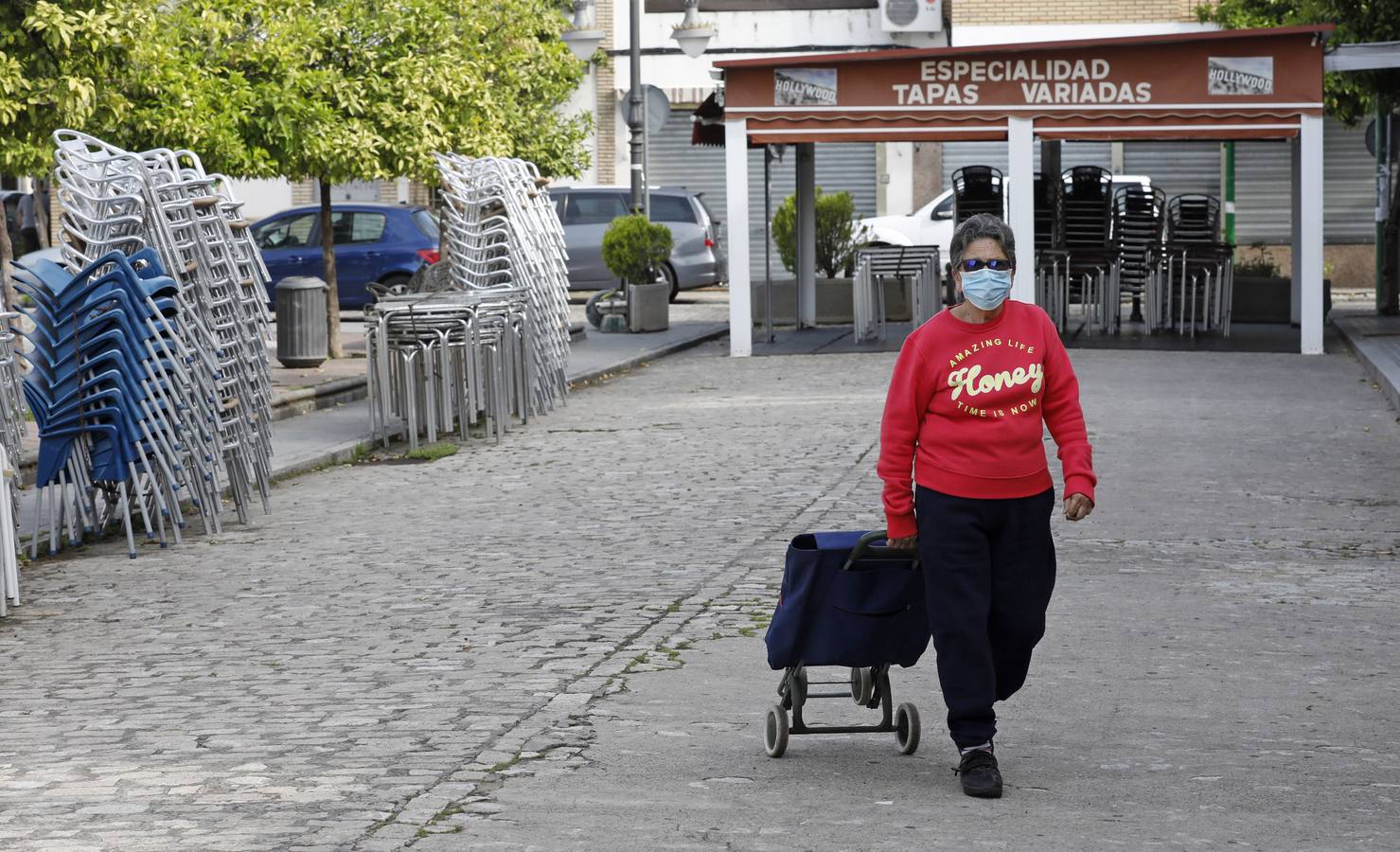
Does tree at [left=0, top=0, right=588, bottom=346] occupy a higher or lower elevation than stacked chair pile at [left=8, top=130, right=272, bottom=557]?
higher

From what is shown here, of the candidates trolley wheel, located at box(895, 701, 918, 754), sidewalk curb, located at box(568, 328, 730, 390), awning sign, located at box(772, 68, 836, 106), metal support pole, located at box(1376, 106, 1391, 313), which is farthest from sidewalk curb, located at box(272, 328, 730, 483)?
metal support pole, located at box(1376, 106, 1391, 313)

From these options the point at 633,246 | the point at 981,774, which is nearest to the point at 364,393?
the point at 633,246

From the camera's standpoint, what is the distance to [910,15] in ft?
128

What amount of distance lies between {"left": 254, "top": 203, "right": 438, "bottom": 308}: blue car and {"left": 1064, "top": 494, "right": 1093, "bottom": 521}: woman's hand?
22206mm

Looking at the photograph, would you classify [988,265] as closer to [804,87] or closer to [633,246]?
[804,87]

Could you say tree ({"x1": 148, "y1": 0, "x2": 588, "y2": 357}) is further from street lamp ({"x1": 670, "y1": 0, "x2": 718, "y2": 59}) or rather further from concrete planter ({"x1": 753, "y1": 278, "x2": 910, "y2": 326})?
concrete planter ({"x1": 753, "y1": 278, "x2": 910, "y2": 326})

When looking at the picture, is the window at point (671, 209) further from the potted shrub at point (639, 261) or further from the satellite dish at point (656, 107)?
the potted shrub at point (639, 261)

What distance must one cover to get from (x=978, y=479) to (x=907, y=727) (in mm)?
863

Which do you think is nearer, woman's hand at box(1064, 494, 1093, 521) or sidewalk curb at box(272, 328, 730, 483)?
woman's hand at box(1064, 494, 1093, 521)

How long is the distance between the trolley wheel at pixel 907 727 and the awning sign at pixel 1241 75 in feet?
54.3

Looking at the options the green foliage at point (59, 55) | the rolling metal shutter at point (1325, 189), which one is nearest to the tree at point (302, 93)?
the green foliage at point (59, 55)

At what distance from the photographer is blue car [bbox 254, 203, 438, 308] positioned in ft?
89.6

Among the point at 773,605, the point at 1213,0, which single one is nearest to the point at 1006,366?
the point at 773,605

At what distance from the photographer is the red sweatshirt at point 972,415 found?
540 cm
